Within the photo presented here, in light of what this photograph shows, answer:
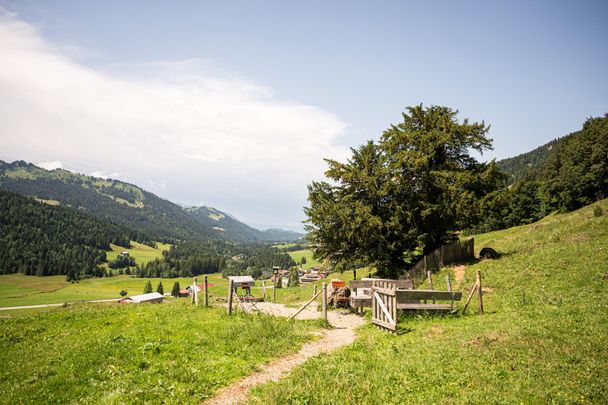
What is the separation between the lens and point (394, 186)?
30438 mm

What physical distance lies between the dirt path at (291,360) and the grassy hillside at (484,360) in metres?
→ 0.73

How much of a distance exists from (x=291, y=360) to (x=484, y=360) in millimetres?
6612

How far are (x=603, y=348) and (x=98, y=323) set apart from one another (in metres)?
22.6

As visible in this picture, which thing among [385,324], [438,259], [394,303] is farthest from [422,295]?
[438,259]

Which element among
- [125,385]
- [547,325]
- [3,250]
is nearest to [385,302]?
[547,325]

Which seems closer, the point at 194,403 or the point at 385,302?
the point at 194,403

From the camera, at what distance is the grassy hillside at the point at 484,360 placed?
7.68 metres

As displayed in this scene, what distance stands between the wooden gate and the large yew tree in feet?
39.6

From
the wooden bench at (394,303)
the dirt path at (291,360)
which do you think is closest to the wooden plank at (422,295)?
the wooden bench at (394,303)

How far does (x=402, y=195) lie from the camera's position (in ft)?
105

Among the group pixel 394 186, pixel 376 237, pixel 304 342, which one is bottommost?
pixel 304 342

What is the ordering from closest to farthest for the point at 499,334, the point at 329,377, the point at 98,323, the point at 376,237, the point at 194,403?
1. the point at 194,403
2. the point at 329,377
3. the point at 499,334
4. the point at 98,323
5. the point at 376,237

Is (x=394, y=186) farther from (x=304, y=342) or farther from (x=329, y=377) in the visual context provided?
(x=329, y=377)

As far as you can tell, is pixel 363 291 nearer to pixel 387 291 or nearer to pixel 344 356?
pixel 387 291
